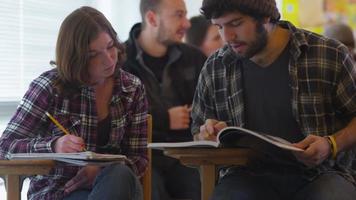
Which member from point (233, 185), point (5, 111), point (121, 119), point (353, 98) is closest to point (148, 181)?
point (121, 119)

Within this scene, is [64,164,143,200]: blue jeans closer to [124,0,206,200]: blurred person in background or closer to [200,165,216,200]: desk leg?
[200,165,216,200]: desk leg

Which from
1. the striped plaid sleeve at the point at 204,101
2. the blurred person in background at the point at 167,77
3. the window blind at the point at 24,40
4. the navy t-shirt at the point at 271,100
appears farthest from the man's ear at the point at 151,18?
the navy t-shirt at the point at 271,100

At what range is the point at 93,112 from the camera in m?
1.65

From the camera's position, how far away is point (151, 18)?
7.95 ft

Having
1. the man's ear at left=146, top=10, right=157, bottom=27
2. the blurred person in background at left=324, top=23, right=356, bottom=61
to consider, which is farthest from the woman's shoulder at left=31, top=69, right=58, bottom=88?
the blurred person in background at left=324, top=23, right=356, bottom=61

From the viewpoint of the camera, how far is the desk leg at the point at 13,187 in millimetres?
1346

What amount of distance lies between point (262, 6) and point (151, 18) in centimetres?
99

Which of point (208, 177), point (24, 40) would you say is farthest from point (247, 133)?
point (24, 40)

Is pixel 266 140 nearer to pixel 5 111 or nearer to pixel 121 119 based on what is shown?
pixel 121 119

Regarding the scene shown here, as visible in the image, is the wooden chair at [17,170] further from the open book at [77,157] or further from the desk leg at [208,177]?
the desk leg at [208,177]

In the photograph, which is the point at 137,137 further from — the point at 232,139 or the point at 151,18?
the point at 151,18

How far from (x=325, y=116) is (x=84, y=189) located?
0.74m

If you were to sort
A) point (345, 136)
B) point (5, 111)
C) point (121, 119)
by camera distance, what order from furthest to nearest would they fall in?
point (5, 111)
point (121, 119)
point (345, 136)

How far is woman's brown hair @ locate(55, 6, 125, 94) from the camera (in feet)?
5.29
